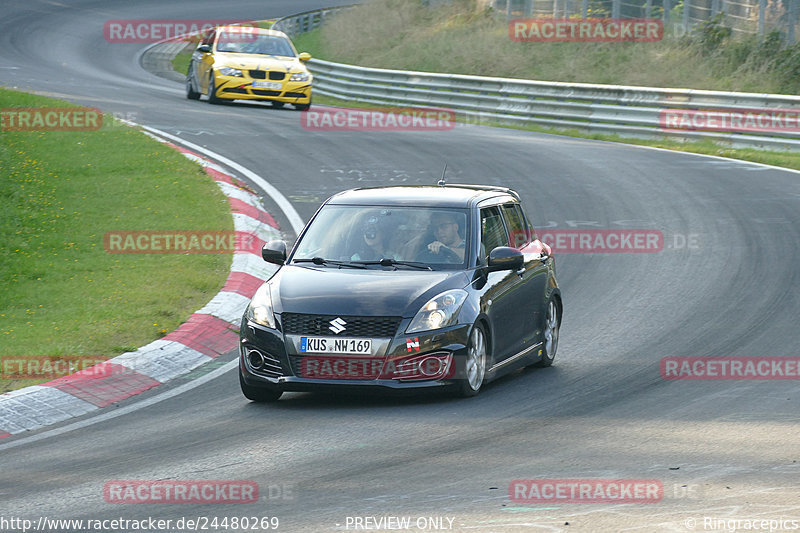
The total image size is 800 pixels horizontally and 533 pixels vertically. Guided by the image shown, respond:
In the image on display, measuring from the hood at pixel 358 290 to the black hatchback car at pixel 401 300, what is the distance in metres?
0.01

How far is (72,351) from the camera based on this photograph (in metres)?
11.0

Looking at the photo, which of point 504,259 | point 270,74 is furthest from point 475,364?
point 270,74

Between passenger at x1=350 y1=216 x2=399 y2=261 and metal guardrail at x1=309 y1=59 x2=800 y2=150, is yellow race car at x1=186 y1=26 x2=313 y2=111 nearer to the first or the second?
metal guardrail at x1=309 y1=59 x2=800 y2=150

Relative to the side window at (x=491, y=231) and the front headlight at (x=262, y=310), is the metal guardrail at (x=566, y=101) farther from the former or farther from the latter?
the front headlight at (x=262, y=310)

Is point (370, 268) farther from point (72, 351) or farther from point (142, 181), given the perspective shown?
point (142, 181)

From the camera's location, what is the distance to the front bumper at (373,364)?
920 centimetres

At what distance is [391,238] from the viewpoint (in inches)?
406

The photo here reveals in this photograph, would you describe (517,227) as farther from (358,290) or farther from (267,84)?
(267,84)

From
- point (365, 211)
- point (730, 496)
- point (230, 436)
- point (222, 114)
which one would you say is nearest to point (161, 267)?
point (365, 211)

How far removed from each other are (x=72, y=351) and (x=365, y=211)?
9.31 feet

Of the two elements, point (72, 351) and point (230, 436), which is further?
point (72, 351)

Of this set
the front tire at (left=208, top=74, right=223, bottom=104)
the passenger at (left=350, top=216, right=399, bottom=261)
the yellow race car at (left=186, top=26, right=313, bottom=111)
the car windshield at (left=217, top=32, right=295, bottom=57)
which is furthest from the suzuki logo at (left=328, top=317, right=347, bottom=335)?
the car windshield at (left=217, top=32, right=295, bottom=57)

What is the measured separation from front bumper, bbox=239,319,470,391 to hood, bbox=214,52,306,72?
744 inches

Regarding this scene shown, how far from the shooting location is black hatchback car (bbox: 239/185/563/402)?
9.23m
